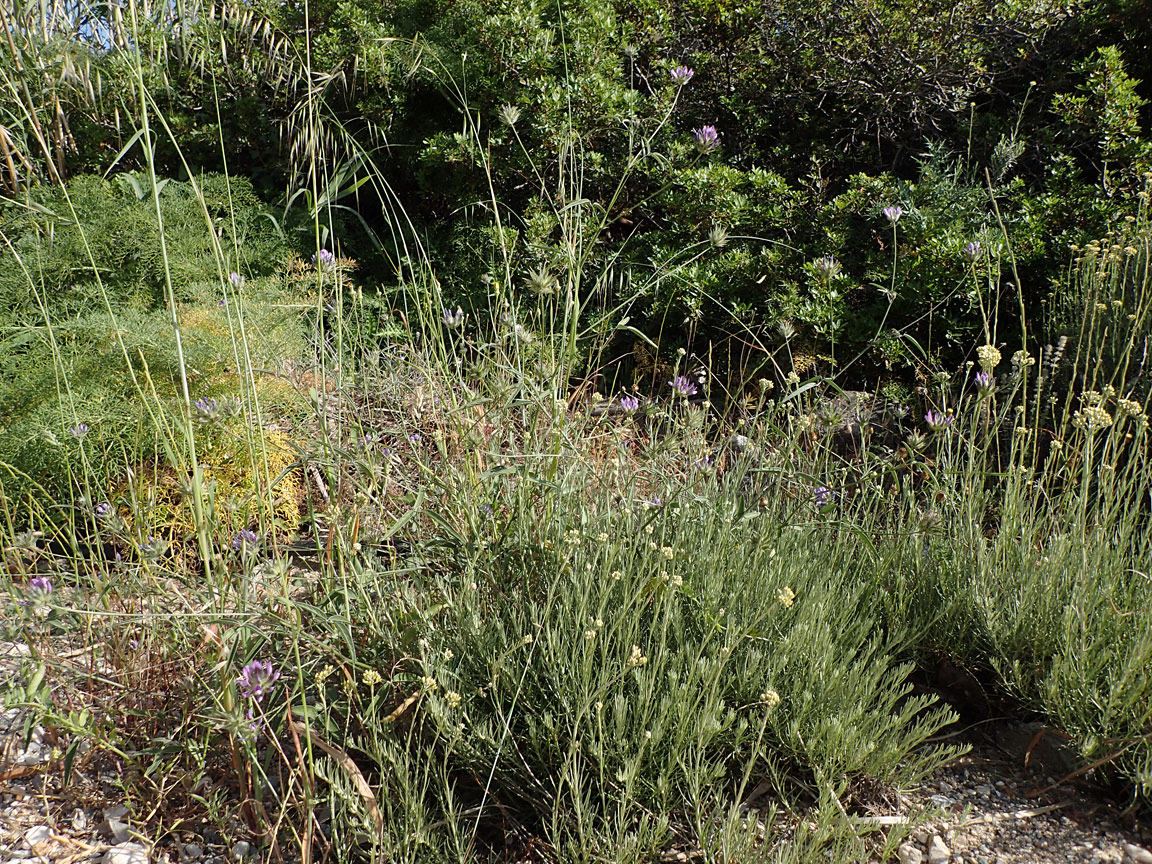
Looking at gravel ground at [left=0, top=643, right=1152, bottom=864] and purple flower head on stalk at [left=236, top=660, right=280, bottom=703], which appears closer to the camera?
purple flower head on stalk at [left=236, top=660, right=280, bottom=703]

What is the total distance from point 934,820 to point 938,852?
65 mm

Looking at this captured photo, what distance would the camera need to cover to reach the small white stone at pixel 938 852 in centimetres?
178

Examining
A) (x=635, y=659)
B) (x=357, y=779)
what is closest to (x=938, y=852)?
(x=635, y=659)

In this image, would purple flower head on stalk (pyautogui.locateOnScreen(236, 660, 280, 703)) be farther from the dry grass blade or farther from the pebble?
the pebble

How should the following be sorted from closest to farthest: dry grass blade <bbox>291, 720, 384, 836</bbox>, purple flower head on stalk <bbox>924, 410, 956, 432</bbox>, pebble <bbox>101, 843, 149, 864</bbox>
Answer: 1. dry grass blade <bbox>291, 720, 384, 836</bbox>
2. pebble <bbox>101, 843, 149, 864</bbox>
3. purple flower head on stalk <bbox>924, 410, 956, 432</bbox>

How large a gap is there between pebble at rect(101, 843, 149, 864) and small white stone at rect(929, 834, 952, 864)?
63.0 inches

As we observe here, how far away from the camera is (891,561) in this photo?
229 centimetres

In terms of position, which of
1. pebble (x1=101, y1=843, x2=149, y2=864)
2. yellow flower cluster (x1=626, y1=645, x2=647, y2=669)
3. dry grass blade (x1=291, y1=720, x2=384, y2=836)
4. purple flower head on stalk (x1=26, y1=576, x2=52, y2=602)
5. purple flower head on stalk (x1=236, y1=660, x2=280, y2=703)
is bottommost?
pebble (x1=101, y1=843, x2=149, y2=864)

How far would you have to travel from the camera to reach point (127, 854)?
5.82ft

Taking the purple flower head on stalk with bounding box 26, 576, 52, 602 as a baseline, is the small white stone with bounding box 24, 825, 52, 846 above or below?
below

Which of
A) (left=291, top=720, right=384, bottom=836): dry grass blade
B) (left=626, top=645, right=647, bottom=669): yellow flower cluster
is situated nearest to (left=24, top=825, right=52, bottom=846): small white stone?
(left=291, top=720, right=384, bottom=836): dry grass blade

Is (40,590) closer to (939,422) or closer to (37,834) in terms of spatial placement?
(37,834)

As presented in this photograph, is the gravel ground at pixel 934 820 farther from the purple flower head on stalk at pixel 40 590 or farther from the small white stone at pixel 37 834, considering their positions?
the purple flower head on stalk at pixel 40 590

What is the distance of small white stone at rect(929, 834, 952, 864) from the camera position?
5.85 feet
